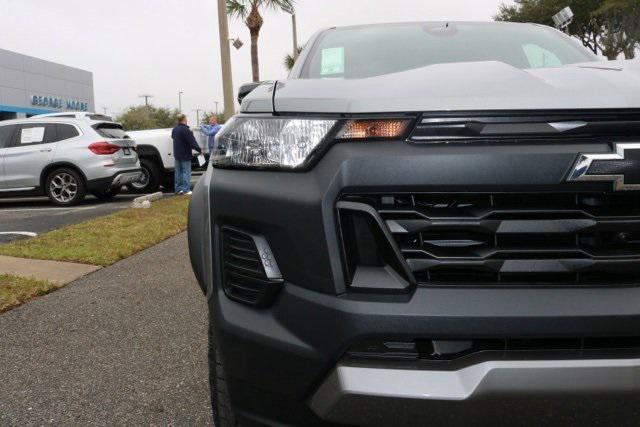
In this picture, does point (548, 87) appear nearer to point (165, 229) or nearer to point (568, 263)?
point (568, 263)

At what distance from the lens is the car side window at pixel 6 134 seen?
34.4ft

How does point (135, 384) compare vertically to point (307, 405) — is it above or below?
below

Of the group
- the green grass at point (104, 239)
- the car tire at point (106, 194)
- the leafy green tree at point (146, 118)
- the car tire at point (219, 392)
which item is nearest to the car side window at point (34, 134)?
the car tire at point (106, 194)

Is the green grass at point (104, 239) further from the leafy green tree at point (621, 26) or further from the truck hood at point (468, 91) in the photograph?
the leafy green tree at point (621, 26)

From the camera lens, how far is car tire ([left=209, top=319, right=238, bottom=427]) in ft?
5.46

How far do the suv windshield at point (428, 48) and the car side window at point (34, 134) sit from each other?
8867mm

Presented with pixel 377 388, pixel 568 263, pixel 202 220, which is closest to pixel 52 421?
pixel 202 220

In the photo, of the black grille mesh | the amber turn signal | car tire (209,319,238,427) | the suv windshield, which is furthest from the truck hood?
the suv windshield

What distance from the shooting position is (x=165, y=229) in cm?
692

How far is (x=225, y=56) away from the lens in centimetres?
1185

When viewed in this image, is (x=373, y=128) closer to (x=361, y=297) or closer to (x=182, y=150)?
(x=361, y=297)

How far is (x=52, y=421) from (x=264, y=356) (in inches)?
55.2

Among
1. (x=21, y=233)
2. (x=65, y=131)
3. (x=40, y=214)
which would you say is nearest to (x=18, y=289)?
(x=21, y=233)

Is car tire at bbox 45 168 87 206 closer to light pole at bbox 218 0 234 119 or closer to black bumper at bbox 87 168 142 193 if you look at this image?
black bumper at bbox 87 168 142 193
